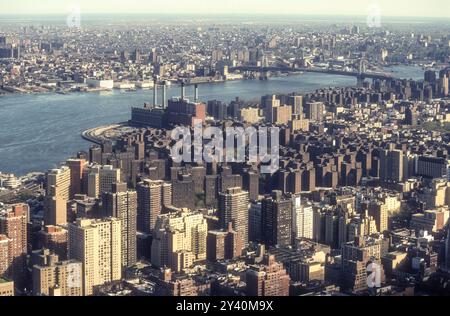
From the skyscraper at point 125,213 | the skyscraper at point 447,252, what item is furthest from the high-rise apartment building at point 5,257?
the skyscraper at point 447,252

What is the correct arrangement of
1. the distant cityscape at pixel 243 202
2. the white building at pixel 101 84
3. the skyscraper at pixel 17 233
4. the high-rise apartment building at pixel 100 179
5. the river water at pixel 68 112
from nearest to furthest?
the distant cityscape at pixel 243 202
the skyscraper at pixel 17 233
the high-rise apartment building at pixel 100 179
the river water at pixel 68 112
the white building at pixel 101 84

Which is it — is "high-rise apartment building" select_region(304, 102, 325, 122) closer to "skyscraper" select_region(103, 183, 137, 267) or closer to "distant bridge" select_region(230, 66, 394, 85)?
"distant bridge" select_region(230, 66, 394, 85)

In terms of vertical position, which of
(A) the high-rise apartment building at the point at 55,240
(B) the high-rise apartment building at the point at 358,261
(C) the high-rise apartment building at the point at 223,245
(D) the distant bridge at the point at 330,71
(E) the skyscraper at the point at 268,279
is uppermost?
(D) the distant bridge at the point at 330,71

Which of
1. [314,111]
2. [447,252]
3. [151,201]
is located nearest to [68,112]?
[314,111]

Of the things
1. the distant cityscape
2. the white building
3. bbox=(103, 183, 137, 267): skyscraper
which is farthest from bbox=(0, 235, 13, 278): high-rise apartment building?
the white building

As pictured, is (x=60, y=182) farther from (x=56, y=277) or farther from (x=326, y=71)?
(x=326, y=71)

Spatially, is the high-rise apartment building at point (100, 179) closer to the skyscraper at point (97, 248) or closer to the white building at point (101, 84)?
the skyscraper at point (97, 248)
